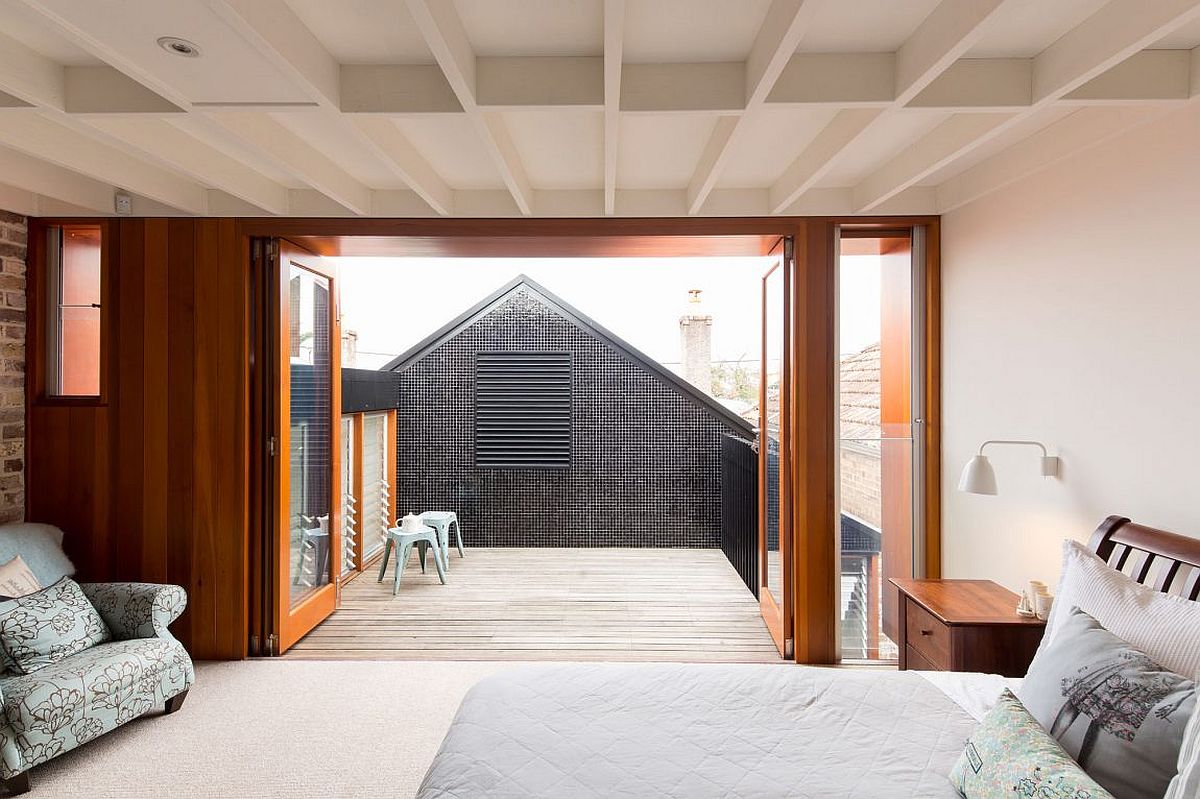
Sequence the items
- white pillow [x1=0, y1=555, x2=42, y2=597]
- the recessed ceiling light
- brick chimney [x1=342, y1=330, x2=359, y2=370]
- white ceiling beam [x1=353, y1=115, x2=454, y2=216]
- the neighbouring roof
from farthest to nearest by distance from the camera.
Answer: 1. brick chimney [x1=342, y1=330, x2=359, y2=370]
2. the neighbouring roof
3. white pillow [x1=0, y1=555, x2=42, y2=597]
4. white ceiling beam [x1=353, y1=115, x2=454, y2=216]
5. the recessed ceiling light

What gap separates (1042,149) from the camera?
2426mm

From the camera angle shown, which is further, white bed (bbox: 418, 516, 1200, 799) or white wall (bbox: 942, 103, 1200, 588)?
white wall (bbox: 942, 103, 1200, 588)

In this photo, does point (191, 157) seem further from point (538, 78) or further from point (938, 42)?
point (938, 42)

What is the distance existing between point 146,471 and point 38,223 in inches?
53.5

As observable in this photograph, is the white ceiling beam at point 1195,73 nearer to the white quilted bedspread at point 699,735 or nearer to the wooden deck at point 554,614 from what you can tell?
the white quilted bedspread at point 699,735

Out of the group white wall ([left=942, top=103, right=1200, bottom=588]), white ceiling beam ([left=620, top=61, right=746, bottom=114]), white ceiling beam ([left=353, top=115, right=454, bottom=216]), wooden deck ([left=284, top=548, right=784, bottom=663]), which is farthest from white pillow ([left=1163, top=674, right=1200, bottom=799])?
white ceiling beam ([left=353, top=115, right=454, bottom=216])

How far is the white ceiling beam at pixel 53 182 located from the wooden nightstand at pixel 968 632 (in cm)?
406

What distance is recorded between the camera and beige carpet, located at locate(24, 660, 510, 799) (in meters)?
2.30

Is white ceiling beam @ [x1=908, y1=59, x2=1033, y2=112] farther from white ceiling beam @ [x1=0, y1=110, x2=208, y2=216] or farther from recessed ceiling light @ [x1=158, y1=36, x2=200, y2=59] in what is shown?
white ceiling beam @ [x1=0, y1=110, x2=208, y2=216]

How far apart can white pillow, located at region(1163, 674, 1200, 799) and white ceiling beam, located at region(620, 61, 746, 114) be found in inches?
69.8

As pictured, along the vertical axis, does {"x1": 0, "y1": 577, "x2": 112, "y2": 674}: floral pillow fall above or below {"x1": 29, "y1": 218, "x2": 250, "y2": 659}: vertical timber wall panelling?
below

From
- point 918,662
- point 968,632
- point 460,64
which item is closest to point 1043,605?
point 968,632

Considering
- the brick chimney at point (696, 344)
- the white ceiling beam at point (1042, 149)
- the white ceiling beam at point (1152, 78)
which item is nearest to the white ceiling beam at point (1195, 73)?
the white ceiling beam at point (1152, 78)

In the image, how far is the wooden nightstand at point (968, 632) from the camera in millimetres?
2244
